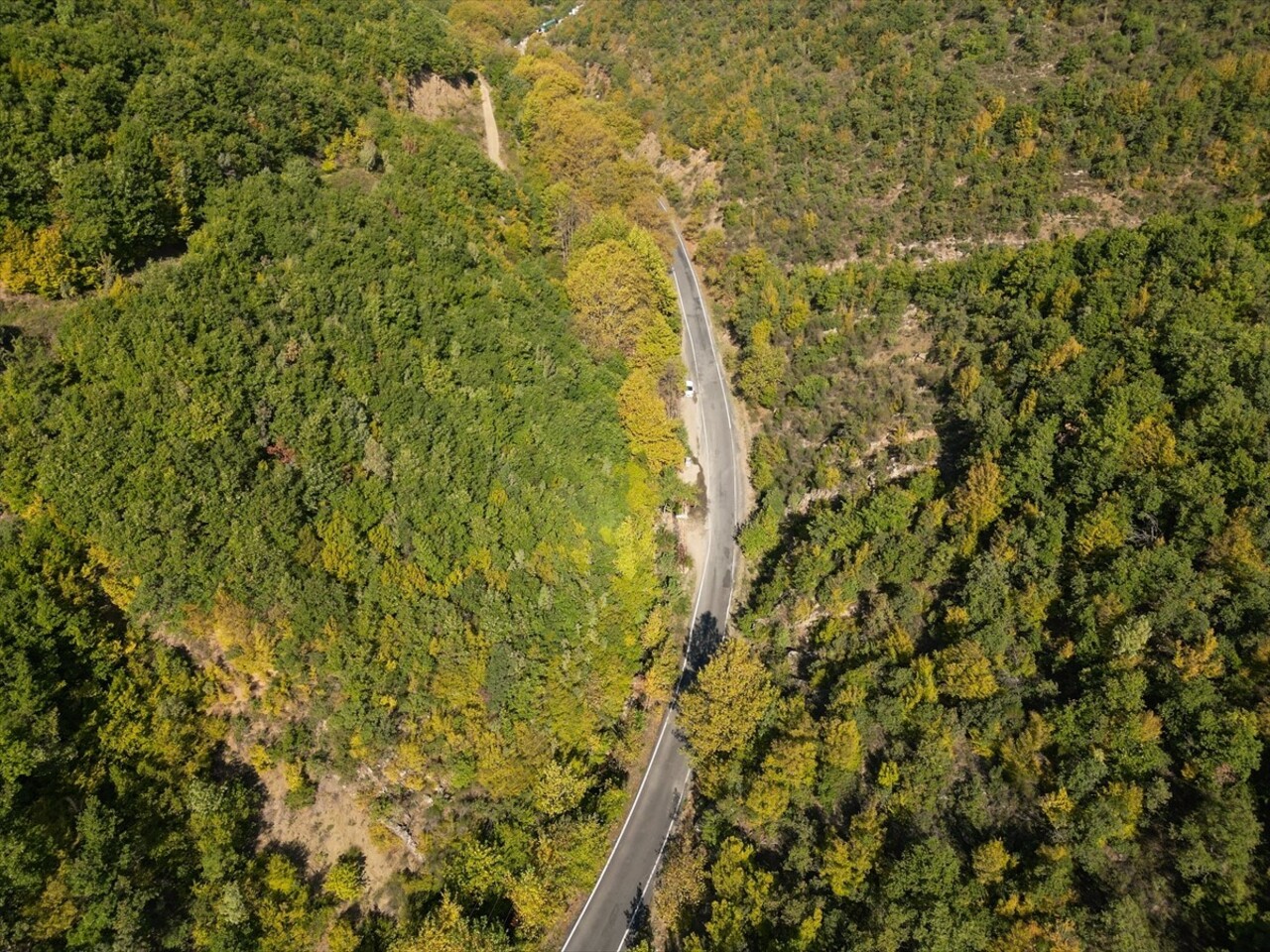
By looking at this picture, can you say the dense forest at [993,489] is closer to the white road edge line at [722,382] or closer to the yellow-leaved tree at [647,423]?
the white road edge line at [722,382]

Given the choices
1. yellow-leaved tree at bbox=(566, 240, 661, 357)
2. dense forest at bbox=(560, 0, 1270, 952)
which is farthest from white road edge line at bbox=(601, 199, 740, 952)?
yellow-leaved tree at bbox=(566, 240, 661, 357)

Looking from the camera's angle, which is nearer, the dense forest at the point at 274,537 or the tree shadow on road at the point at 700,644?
the dense forest at the point at 274,537

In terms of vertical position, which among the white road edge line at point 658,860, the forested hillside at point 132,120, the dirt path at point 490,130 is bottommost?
the white road edge line at point 658,860

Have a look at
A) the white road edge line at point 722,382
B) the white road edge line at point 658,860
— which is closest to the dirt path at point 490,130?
the white road edge line at point 722,382

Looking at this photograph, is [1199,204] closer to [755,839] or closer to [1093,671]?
[1093,671]

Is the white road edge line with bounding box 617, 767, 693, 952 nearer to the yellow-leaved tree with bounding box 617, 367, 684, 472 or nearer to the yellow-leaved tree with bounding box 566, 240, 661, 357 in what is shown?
the yellow-leaved tree with bounding box 617, 367, 684, 472

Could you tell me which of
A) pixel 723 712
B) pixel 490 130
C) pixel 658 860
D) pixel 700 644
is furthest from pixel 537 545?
pixel 490 130
